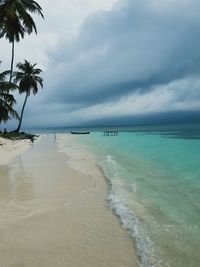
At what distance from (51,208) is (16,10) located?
855 inches

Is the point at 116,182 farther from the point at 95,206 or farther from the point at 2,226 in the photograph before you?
the point at 2,226

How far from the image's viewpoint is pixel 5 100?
33.7m

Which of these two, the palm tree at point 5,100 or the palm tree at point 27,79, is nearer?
the palm tree at point 5,100

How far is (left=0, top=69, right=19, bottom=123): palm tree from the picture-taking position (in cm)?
3262

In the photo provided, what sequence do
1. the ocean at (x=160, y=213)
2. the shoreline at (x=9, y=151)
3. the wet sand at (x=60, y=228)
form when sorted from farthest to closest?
the shoreline at (x=9, y=151), the ocean at (x=160, y=213), the wet sand at (x=60, y=228)

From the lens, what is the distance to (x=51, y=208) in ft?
25.7

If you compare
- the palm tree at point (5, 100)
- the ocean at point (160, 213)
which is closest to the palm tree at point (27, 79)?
the palm tree at point (5, 100)

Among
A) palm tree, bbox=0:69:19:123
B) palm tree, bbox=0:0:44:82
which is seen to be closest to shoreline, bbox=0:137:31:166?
palm tree, bbox=0:69:19:123

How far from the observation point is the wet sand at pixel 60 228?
4.88 m

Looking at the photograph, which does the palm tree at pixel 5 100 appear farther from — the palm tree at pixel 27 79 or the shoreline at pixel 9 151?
the palm tree at pixel 27 79

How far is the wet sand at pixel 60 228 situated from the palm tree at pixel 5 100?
78.2 ft

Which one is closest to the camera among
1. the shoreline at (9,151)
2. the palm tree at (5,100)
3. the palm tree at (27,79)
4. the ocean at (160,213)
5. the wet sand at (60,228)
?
the wet sand at (60,228)

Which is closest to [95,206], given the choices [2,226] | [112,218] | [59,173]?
[112,218]

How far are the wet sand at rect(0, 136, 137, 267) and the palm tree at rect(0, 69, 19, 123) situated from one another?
23.8 meters
